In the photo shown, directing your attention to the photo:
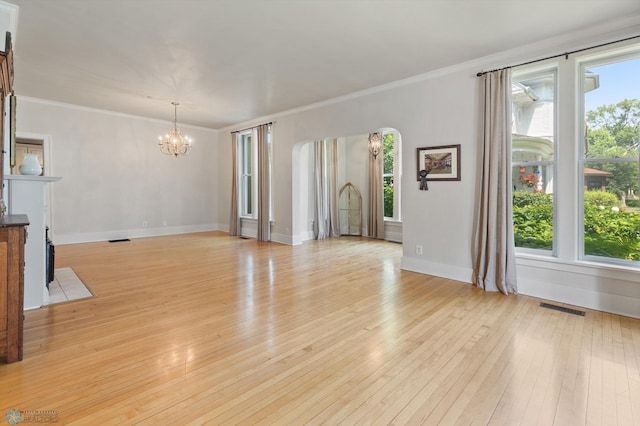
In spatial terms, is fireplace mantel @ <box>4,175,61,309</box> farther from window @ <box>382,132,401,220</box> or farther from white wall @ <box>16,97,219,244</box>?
window @ <box>382,132,401,220</box>

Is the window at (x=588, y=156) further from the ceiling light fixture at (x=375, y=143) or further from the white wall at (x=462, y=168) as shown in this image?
the ceiling light fixture at (x=375, y=143)

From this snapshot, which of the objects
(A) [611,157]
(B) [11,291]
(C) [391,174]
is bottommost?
(B) [11,291]

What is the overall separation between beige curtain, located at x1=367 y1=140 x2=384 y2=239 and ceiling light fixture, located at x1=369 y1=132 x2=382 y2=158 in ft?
0.41

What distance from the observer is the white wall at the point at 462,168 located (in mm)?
3381

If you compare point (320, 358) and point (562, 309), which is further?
point (562, 309)

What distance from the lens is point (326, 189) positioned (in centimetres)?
862

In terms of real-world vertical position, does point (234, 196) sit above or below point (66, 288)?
above

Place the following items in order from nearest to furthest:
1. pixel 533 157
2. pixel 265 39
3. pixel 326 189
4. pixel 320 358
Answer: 1. pixel 320 358
2. pixel 265 39
3. pixel 533 157
4. pixel 326 189

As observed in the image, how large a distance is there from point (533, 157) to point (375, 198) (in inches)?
179

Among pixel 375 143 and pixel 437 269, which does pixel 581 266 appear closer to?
pixel 437 269

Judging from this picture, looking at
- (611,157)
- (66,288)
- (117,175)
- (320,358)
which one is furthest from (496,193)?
(117,175)

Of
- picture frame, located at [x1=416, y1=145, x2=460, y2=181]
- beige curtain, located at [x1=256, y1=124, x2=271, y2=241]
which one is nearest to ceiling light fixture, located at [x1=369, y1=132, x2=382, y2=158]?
beige curtain, located at [x1=256, y1=124, x2=271, y2=241]

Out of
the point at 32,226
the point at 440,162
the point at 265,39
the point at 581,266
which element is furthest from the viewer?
the point at 440,162

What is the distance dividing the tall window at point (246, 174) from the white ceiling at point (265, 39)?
329 centimetres
